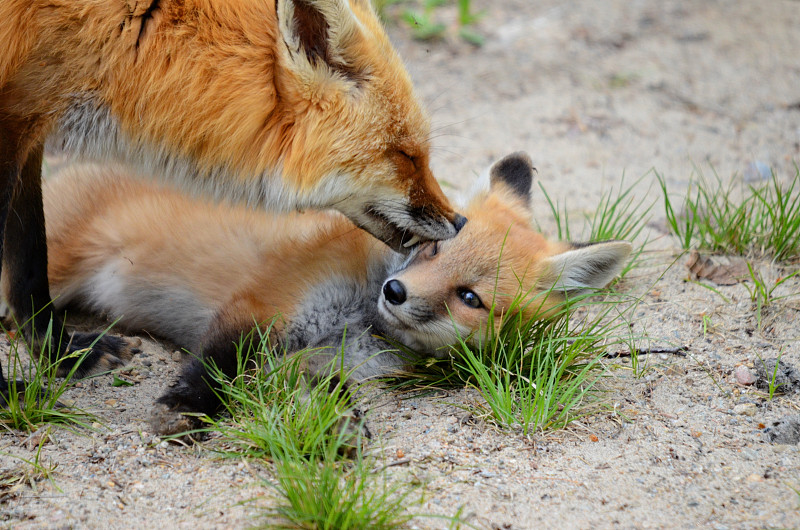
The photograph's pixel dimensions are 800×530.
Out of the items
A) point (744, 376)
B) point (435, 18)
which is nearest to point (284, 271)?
point (744, 376)

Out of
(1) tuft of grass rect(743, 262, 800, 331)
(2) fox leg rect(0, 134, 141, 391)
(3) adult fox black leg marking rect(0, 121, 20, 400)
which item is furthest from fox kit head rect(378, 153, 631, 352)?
(3) adult fox black leg marking rect(0, 121, 20, 400)

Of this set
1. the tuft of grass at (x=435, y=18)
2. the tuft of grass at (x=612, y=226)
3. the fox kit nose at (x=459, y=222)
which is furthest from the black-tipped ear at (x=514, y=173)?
the tuft of grass at (x=435, y=18)

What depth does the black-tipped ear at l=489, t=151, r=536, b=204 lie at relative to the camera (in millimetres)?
4086

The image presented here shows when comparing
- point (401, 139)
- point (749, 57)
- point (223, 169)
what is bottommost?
point (223, 169)

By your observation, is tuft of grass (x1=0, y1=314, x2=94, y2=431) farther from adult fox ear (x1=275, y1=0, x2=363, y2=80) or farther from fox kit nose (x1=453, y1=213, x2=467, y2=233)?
fox kit nose (x1=453, y1=213, x2=467, y2=233)

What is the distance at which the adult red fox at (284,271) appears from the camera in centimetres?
333

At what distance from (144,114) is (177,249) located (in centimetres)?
130

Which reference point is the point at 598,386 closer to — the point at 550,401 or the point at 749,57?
the point at 550,401

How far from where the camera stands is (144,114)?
2814mm

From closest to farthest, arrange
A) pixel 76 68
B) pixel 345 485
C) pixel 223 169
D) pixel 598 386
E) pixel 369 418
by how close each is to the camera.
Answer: pixel 345 485 < pixel 76 68 < pixel 223 169 < pixel 369 418 < pixel 598 386

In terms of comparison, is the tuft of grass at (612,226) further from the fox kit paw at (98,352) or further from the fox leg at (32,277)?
the fox leg at (32,277)

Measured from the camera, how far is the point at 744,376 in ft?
11.1

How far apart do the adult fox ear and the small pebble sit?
2267 mm

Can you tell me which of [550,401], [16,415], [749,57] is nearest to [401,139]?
[550,401]
